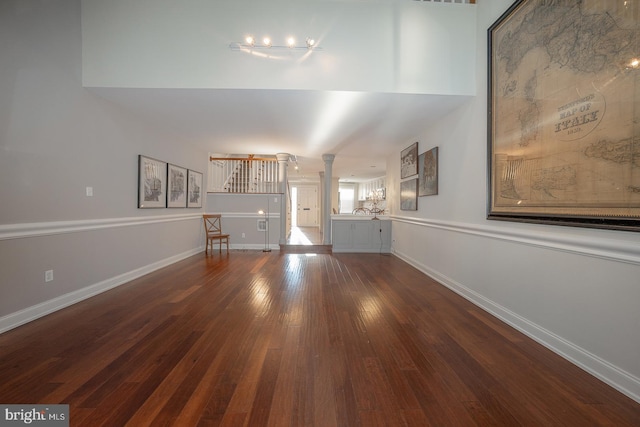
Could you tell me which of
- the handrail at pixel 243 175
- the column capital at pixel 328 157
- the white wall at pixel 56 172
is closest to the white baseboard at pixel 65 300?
the white wall at pixel 56 172

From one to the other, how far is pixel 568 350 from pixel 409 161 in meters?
3.85

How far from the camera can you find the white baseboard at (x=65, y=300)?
230 cm

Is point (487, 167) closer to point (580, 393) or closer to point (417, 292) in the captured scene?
point (417, 292)

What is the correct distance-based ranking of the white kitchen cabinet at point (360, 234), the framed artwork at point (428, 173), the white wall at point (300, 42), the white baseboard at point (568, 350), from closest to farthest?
the white baseboard at point (568, 350)
the white wall at point (300, 42)
the framed artwork at point (428, 173)
the white kitchen cabinet at point (360, 234)

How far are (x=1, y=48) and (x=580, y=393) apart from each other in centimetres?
523

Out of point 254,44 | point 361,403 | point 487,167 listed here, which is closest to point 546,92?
point 487,167

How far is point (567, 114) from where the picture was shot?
1909 mm

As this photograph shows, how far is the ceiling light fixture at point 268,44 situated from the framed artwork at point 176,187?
9.55 ft

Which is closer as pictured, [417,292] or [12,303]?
[12,303]

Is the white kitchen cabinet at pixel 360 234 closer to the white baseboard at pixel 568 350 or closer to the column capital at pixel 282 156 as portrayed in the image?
the column capital at pixel 282 156

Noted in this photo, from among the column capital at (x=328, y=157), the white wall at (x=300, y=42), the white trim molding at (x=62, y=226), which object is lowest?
the white trim molding at (x=62, y=226)

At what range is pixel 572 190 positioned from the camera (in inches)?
74.5

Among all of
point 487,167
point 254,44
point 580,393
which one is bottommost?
point 580,393

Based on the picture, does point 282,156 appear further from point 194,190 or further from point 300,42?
point 300,42
